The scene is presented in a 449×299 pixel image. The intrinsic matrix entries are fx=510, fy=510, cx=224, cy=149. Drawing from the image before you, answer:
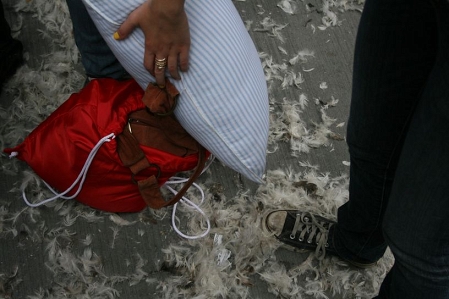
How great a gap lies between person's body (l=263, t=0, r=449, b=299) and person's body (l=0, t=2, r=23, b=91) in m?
1.14

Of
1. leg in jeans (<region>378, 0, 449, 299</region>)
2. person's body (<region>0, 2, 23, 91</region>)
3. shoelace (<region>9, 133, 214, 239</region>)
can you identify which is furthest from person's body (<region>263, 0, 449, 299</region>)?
person's body (<region>0, 2, 23, 91</region>)

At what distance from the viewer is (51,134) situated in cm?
134

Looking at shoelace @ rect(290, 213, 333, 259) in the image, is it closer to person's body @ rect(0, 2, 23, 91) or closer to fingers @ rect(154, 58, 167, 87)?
fingers @ rect(154, 58, 167, 87)

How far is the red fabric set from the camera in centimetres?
131

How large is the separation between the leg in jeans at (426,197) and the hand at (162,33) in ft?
1.60

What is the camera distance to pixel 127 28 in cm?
108

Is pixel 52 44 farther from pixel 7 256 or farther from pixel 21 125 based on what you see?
pixel 7 256

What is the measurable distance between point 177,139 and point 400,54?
65 cm

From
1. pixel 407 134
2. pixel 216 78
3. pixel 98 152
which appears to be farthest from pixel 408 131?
pixel 98 152

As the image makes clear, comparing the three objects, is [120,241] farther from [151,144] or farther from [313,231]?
[313,231]

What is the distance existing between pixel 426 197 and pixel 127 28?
686 millimetres

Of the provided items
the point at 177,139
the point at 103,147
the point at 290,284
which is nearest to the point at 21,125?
the point at 103,147

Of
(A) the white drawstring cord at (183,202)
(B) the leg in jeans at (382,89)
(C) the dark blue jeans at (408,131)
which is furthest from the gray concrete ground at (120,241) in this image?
(C) the dark blue jeans at (408,131)

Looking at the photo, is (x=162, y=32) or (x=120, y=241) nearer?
(x=162, y=32)
